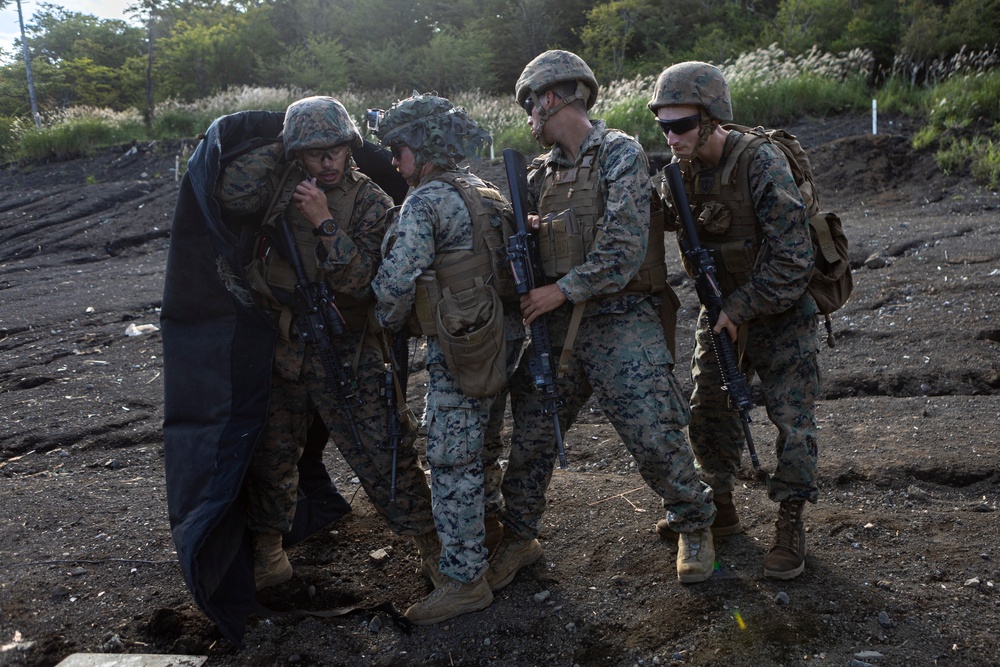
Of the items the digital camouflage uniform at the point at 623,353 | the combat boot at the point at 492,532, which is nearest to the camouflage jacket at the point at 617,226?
the digital camouflage uniform at the point at 623,353

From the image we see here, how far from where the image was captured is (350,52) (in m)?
26.4

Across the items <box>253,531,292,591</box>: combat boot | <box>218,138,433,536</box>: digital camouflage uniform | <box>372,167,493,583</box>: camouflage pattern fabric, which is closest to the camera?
<box>372,167,493,583</box>: camouflage pattern fabric

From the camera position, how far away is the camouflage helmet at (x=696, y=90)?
3160 millimetres

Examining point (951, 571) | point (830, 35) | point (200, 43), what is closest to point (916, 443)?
point (951, 571)

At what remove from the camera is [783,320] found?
10.8 feet

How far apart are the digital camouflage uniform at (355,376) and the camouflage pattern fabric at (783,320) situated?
1.39m

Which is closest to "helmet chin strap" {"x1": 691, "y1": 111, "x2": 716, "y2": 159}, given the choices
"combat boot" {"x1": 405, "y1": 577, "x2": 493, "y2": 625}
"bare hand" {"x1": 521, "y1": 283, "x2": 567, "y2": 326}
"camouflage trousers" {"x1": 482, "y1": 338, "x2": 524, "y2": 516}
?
"bare hand" {"x1": 521, "y1": 283, "x2": 567, "y2": 326}

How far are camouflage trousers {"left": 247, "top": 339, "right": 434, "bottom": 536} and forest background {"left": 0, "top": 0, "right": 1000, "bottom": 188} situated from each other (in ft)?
32.3

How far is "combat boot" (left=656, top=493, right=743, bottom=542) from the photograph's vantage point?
142 inches

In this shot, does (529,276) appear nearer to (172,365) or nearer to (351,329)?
(351,329)

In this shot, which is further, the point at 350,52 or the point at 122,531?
the point at 350,52

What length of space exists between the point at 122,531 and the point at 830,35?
19.7m

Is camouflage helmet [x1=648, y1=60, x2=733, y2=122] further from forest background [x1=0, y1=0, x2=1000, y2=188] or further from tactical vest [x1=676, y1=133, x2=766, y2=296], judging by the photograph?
forest background [x1=0, y1=0, x2=1000, y2=188]

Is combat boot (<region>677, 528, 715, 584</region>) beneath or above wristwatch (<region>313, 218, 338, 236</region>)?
beneath
